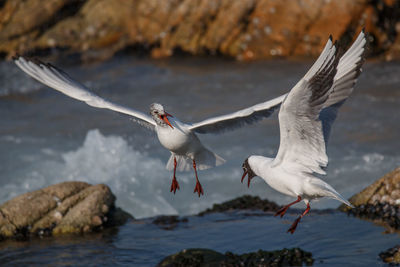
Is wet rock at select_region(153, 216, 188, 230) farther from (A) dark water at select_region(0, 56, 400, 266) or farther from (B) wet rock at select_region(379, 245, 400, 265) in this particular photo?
(B) wet rock at select_region(379, 245, 400, 265)

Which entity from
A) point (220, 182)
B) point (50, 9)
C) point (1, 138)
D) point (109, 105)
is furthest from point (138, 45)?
point (109, 105)

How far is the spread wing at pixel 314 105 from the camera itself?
224 inches

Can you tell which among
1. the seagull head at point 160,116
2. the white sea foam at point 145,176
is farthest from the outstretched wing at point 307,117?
the white sea foam at point 145,176

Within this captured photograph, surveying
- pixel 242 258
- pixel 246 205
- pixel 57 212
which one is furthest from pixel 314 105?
pixel 57 212

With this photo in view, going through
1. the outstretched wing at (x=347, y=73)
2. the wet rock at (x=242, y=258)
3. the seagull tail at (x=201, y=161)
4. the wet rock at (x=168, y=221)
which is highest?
the outstretched wing at (x=347, y=73)

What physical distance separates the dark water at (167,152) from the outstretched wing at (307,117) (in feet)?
4.59

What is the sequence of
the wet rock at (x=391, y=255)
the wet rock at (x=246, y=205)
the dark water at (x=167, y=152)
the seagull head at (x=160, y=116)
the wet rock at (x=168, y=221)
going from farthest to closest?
the wet rock at (x=246, y=205) < the wet rock at (x=168, y=221) < the dark water at (x=167, y=152) < the seagull head at (x=160, y=116) < the wet rock at (x=391, y=255)

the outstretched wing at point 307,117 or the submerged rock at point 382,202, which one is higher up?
the outstretched wing at point 307,117

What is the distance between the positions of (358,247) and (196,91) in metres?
9.54

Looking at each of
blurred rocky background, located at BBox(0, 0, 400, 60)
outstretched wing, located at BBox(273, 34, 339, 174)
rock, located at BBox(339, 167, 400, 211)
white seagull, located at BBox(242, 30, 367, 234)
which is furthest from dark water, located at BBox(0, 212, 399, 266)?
blurred rocky background, located at BBox(0, 0, 400, 60)

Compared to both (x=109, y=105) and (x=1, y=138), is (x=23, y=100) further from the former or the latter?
(x=109, y=105)

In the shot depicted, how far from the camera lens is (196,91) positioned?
53.4 ft

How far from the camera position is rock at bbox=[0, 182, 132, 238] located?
847 cm

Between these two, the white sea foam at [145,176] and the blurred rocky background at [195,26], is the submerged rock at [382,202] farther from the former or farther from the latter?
the blurred rocky background at [195,26]
